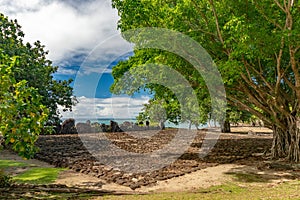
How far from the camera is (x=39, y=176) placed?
956 cm

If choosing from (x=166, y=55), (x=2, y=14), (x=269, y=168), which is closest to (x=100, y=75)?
(x=166, y=55)

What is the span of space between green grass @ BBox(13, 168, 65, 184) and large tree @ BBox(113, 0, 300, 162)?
6290 millimetres

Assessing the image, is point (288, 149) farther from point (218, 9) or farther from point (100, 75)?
point (100, 75)

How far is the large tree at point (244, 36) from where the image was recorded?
952cm

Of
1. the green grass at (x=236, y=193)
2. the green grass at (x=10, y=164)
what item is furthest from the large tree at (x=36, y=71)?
the green grass at (x=236, y=193)

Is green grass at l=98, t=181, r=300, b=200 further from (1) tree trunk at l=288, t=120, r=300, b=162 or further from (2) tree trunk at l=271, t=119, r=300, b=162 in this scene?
(2) tree trunk at l=271, t=119, r=300, b=162

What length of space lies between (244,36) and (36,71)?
16638mm

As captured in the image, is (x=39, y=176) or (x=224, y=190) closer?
(x=224, y=190)

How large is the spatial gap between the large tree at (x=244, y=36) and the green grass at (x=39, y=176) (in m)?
6.29

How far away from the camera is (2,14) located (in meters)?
21.2

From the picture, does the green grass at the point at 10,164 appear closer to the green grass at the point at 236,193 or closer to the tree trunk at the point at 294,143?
the green grass at the point at 236,193

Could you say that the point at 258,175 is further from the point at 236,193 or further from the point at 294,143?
the point at 294,143

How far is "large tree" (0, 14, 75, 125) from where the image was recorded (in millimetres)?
19519

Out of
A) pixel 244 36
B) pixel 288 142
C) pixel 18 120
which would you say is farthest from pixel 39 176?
pixel 288 142
